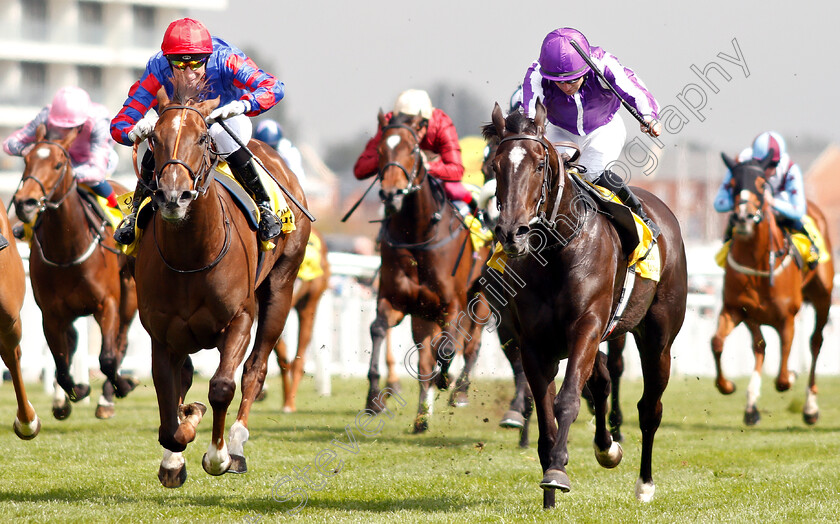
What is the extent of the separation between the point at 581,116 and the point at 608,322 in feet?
4.17

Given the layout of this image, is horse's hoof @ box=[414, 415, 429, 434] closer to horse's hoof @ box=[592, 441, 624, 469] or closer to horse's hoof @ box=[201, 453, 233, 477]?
horse's hoof @ box=[592, 441, 624, 469]

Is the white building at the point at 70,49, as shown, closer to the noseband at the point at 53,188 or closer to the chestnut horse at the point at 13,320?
the noseband at the point at 53,188

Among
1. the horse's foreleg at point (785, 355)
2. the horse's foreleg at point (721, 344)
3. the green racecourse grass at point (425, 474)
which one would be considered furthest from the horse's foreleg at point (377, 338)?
the horse's foreleg at point (785, 355)

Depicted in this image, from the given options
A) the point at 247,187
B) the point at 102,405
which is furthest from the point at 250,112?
the point at 102,405

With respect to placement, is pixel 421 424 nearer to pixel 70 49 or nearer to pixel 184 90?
pixel 184 90

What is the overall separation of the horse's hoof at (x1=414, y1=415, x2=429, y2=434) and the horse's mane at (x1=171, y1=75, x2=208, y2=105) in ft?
Answer: 13.4

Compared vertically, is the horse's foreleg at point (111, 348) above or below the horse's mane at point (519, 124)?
below

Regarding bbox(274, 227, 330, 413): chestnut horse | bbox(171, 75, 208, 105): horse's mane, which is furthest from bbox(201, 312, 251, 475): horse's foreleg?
bbox(274, 227, 330, 413): chestnut horse

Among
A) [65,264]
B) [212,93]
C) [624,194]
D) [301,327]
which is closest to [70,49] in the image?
[301,327]

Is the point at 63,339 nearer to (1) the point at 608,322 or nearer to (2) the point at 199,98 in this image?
(2) the point at 199,98

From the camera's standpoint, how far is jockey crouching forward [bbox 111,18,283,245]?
18.0ft

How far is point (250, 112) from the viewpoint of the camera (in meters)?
5.67

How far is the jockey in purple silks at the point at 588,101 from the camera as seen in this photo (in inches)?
224

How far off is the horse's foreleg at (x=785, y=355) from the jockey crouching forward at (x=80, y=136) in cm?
597
